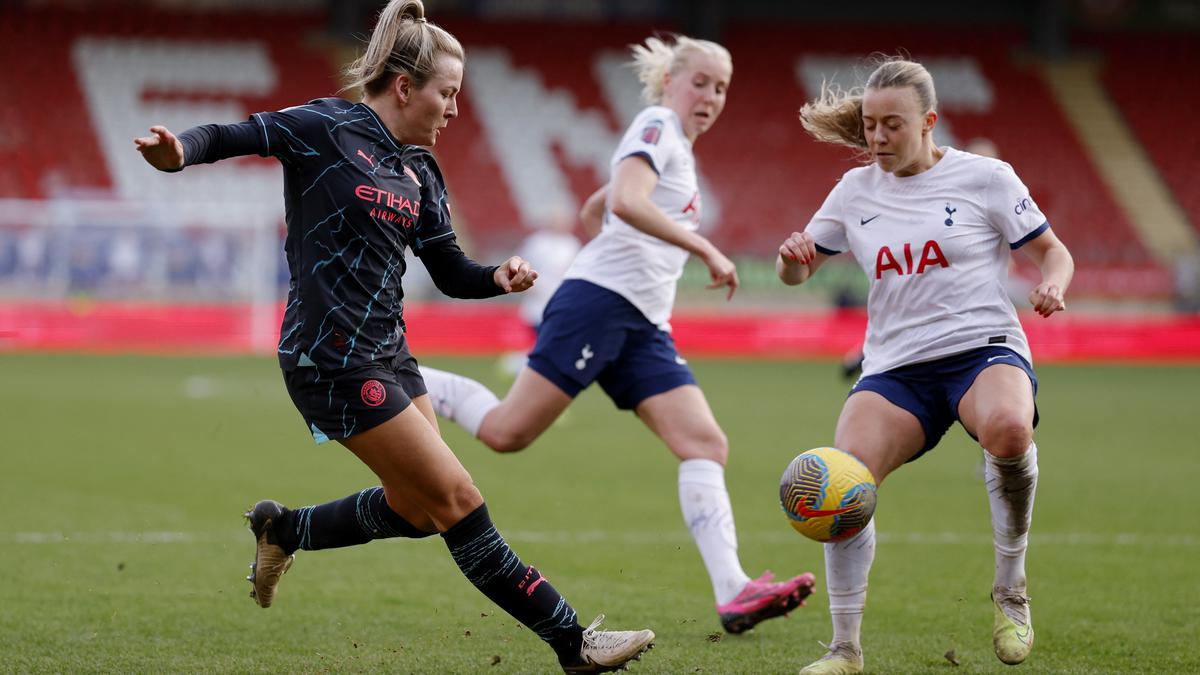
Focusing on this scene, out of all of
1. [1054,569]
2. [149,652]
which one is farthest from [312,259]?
[1054,569]

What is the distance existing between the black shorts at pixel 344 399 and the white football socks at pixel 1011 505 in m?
2.07

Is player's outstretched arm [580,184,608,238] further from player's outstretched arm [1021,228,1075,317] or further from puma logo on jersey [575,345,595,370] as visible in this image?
player's outstretched arm [1021,228,1075,317]

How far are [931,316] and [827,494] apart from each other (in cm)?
83

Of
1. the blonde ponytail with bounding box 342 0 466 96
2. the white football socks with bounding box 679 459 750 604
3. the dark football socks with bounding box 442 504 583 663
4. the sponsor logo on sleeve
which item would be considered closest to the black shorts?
the dark football socks with bounding box 442 504 583 663

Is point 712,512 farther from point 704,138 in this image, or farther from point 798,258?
point 704,138

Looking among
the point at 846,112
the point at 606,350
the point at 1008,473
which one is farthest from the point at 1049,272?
the point at 606,350

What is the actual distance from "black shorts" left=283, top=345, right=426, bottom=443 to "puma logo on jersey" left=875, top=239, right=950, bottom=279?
1.81 metres

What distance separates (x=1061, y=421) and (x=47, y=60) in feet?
83.8

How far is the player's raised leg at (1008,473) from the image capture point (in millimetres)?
4695

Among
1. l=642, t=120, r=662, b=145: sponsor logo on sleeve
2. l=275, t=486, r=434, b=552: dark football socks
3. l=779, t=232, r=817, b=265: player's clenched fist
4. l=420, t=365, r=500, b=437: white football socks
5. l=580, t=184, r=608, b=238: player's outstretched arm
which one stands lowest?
l=420, t=365, r=500, b=437: white football socks

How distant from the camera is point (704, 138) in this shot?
107 feet

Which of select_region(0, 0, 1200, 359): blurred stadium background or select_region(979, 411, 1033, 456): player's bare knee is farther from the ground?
select_region(979, 411, 1033, 456): player's bare knee

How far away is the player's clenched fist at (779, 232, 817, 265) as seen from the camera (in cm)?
500

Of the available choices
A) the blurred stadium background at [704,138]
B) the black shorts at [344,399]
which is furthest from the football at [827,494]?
the blurred stadium background at [704,138]
